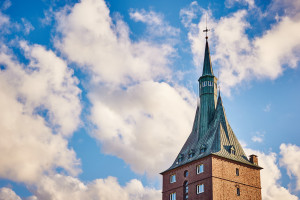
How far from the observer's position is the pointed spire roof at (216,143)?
80312 mm

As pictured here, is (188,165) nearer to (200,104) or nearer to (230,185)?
(230,185)

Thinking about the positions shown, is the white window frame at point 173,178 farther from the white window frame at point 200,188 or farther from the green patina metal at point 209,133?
the white window frame at point 200,188

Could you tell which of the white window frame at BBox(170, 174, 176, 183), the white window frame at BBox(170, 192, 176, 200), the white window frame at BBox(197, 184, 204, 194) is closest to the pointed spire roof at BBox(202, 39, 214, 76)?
the white window frame at BBox(170, 174, 176, 183)

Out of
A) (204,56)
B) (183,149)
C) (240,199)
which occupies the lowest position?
(240,199)

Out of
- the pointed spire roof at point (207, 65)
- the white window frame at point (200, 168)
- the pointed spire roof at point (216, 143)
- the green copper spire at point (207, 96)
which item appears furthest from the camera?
the pointed spire roof at point (207, 65)

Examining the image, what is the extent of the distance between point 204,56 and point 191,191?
29.6m

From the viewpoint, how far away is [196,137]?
286 feet

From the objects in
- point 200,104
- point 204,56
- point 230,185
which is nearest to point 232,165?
point 230,185

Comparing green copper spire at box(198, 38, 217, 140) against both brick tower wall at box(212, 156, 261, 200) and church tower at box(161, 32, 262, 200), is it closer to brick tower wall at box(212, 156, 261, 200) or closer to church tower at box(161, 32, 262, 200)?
church tower at box(161, 32, 262, 200)

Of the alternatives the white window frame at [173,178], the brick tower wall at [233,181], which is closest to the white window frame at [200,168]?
the brick tower wall at [233,181]

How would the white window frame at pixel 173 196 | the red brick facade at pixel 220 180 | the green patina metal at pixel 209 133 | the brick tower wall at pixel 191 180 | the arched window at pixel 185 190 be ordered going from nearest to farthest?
the red brick facade at pixel 220 180
the brick tower wall at pixel 191 180
the arched window at pixel 185 190
the green patina metal at pixel 209 133
the white window frame at pixel 173 196

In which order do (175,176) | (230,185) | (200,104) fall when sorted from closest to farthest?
1. (230,185)
2. (175,176)
3. (200,104)

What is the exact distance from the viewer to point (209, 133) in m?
Answer: 84.9

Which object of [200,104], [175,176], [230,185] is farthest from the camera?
[200,104]
